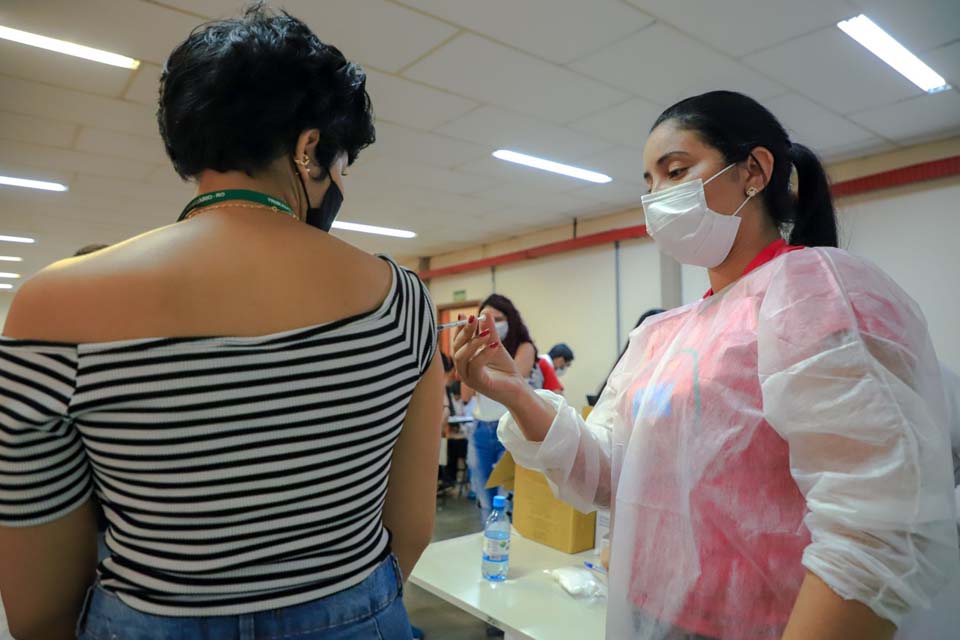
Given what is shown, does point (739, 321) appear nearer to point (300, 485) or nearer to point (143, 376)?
point (300, 485)

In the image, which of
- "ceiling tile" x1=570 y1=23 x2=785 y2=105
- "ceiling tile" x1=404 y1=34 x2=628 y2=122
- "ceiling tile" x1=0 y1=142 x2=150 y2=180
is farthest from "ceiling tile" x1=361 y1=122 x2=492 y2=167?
"ceiling tile" x1=0 y1=142 x2=150 y2=180

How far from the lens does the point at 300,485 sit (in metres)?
0.60

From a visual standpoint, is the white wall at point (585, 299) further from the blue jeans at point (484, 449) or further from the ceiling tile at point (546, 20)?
the ceiling tile at point (546, 20)

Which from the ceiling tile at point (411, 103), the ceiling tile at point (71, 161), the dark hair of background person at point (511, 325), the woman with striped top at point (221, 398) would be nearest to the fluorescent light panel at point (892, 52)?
the ceiling tile at point (411, 103)

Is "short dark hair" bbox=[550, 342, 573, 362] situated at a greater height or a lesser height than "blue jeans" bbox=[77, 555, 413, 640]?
greater

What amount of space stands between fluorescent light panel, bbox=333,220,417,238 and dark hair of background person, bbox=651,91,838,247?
5.84 metres

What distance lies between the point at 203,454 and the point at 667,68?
315 centimetres

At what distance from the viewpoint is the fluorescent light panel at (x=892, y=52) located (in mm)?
2668

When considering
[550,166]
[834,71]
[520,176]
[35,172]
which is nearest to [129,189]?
[35,172]

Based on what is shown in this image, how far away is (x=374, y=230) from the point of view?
7.07 metres

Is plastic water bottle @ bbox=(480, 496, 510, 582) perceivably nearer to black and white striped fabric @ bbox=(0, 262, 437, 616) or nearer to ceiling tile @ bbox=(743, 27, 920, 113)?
black and white striped fabric @ bbox=(0, 262, 437, 616)

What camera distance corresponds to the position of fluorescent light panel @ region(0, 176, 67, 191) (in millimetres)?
4910

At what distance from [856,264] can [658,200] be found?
1.23 feet

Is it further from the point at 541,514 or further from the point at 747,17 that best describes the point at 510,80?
the point at 541,514
